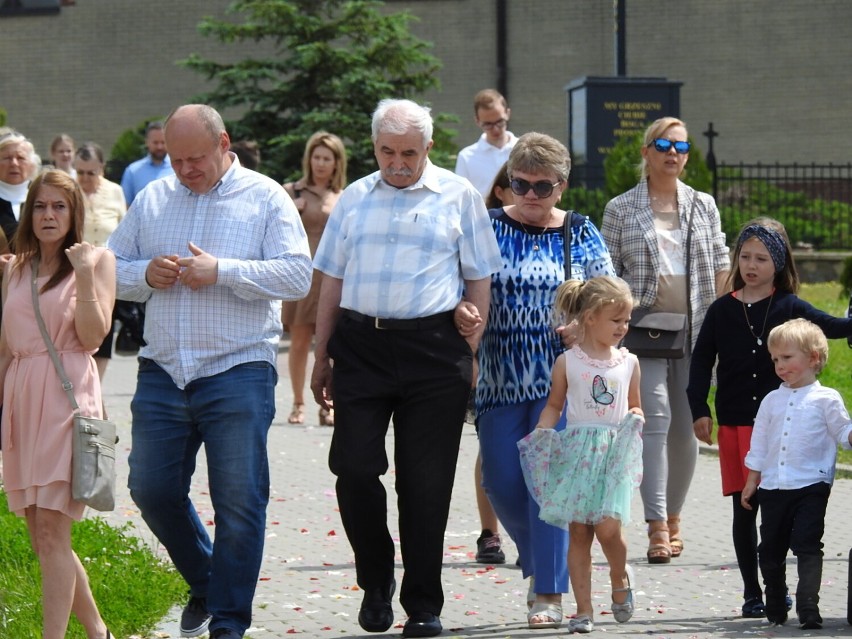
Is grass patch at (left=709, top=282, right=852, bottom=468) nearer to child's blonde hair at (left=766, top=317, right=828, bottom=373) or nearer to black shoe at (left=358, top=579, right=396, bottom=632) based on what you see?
child's blonde hair at (left=766, top=317, right=828, bottom=373)

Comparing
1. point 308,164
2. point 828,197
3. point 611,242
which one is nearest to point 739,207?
point 828,197

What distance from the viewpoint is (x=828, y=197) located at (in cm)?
2909

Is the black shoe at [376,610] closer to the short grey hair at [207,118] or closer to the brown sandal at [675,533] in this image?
the short grey hair at [207,118]

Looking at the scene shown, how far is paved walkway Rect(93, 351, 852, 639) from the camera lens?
602 centimetres

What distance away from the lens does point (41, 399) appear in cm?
518

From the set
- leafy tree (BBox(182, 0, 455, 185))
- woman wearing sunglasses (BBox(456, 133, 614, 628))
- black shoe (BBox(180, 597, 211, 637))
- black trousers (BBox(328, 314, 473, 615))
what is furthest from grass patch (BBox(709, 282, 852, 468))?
leafy tree (BBox(182, 0, 455, 185))

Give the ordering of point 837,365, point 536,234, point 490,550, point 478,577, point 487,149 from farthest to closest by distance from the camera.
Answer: point 837,365 → point 487,149 → point 490,550 → point 478,577 → point 536,234

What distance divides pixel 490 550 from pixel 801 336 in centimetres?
203

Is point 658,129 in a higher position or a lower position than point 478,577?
higher

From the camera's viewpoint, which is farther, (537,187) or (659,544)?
(659,544)

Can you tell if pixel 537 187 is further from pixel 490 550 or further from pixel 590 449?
pixel 490 550

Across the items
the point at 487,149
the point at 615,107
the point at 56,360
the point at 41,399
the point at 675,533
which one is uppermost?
the point at 615,107

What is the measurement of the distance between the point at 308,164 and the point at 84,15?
22.3 meters

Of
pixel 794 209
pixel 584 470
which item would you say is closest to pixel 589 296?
pixel 584 470
